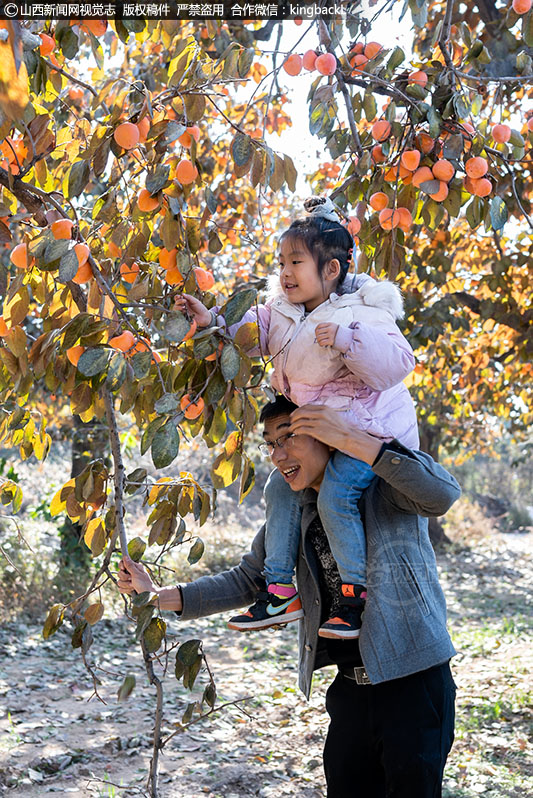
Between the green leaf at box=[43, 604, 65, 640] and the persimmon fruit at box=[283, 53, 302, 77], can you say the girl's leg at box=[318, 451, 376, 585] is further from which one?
the persimmon fruit at box=[283, 53, 302, 77]

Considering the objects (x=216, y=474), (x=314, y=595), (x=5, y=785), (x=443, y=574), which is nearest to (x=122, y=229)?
(x=216, y=474)

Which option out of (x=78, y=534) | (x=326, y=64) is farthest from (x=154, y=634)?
(x=78, y=534)

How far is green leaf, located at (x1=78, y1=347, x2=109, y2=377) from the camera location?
1.46 meters

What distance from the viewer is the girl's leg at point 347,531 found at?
1.76 meters

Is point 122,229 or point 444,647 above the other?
point 122,229

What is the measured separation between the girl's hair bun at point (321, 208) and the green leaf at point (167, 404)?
718 millimetres

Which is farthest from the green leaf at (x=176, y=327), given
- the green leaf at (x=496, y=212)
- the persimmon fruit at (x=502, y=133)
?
the persimmon fruit at (x=502, y=133)

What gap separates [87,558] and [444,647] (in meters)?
6.29

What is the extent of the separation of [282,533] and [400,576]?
1.18ft

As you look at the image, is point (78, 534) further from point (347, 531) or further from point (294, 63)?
point (294, 63)

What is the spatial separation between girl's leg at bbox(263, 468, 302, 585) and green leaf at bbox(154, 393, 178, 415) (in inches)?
25.3

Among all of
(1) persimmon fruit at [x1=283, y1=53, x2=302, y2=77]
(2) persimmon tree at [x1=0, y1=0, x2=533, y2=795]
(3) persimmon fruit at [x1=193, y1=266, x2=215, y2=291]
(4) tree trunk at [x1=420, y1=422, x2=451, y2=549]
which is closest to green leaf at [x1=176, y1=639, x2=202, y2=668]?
(2) persimmon tree at [x1=0, y1=0, x2=533, y2=795]

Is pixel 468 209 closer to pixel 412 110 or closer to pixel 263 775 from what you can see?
pixel 412 110

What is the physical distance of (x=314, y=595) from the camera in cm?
194
